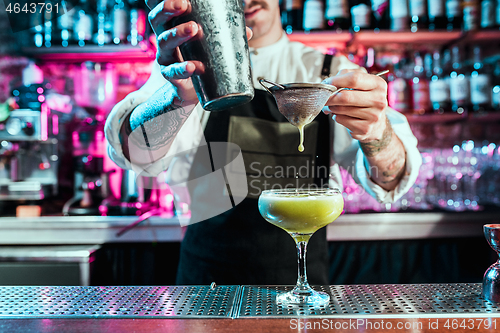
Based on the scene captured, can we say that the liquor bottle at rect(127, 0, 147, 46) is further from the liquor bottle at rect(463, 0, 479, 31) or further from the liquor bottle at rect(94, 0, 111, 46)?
the liquor bottle at rect(463, 0, 479, 31)

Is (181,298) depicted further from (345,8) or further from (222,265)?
(345,8)

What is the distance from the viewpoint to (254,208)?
1.67m

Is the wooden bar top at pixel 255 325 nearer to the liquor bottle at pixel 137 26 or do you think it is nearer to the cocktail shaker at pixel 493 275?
the cocktail shaker at pixel 493 275

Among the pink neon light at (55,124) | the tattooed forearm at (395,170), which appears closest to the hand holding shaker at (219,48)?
the tattooed forearm at (395,170)

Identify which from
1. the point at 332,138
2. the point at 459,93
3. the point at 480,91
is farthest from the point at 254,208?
the point at 480,91

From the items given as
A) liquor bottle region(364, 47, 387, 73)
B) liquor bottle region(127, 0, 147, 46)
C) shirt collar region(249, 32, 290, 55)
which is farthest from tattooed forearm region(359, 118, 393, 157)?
liquor bottle region(127, 0, 147, 46)

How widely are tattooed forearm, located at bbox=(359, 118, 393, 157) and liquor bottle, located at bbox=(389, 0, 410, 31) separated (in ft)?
6.71

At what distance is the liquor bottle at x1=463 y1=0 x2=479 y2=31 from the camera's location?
297 cm

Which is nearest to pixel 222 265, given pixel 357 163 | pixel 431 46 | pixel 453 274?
pixel 357 163

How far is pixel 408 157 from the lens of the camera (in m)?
1.42

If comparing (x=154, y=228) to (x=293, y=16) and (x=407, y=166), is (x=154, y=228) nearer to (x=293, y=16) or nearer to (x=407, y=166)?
(x=407, y=166)

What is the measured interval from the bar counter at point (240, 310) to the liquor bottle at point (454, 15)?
263 cm

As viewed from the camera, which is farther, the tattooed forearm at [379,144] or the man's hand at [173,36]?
the tattooed forearm at [379,144]

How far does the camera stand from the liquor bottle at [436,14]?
2988mm
